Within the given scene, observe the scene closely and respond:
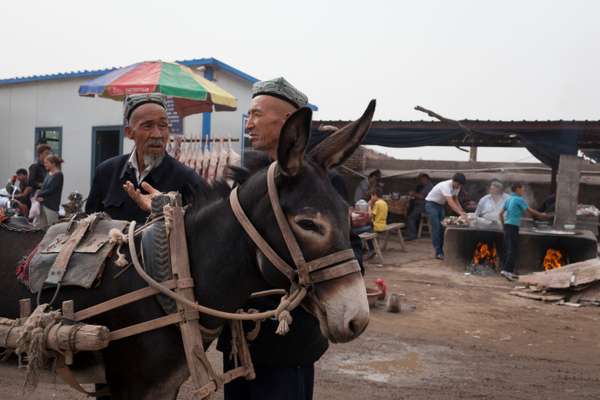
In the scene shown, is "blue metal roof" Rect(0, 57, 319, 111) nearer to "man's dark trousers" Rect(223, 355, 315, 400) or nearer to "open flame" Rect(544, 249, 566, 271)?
"open flame" Rect(544, 249, 566, 271)

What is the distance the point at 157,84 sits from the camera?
7629 millimetres

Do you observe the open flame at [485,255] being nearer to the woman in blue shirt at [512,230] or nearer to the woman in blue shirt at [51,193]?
the woman in blue shirt at [512,230]

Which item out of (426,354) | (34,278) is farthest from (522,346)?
(34,278)

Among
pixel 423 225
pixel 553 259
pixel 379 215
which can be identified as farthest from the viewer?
pixel 423 225

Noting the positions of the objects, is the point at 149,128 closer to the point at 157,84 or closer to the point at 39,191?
the point at 157,84

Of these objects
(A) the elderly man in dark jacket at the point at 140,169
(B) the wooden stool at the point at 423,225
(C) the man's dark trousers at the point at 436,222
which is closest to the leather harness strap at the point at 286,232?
(A) the elderly man in dark jacket at the point at 140,169

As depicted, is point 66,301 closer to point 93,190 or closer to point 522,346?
point 93,190

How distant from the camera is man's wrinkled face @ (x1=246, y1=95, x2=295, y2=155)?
230 cm

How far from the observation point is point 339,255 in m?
1.75

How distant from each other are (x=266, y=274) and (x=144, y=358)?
599 millimetres

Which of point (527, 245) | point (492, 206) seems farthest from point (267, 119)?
point (492, 206)

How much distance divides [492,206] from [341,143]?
9791mm

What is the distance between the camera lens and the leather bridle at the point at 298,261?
173 cm

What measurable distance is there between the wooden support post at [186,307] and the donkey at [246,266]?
6cm
